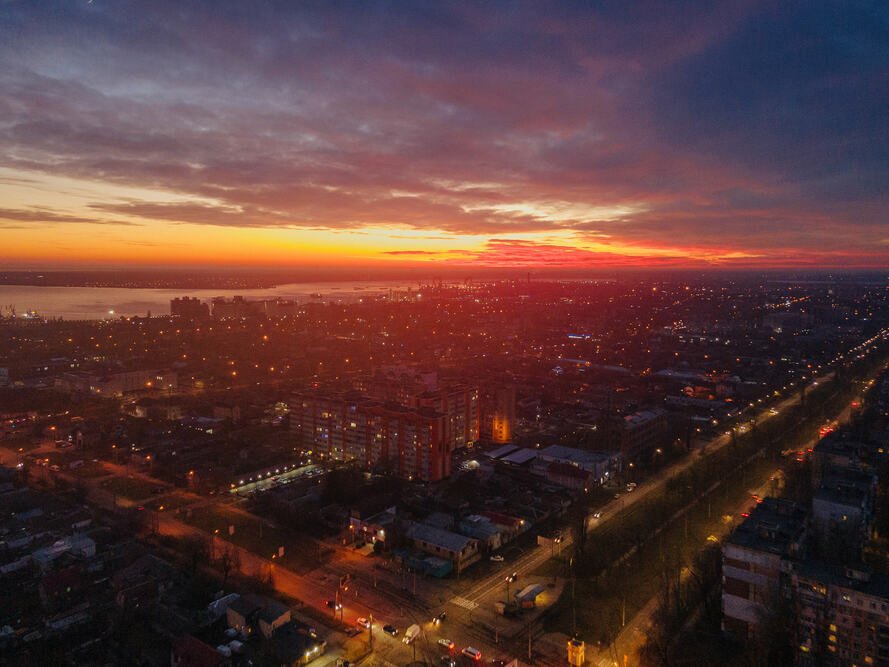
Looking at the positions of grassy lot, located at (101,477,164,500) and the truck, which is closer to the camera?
the truck

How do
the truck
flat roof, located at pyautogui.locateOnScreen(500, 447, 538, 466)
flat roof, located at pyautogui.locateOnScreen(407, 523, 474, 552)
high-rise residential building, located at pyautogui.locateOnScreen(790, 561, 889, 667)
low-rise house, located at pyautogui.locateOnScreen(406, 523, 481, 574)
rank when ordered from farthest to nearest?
1. flat roof, located at pyautogui.locateOnScreen(500, 447, 538, 466)
2. flat roof, located at pyautogui.locateOnScreen(407, 523, 474, 552)
3. low-rise house, located at pyautogui.locateOnScreen(406, 523, 481, 574)
4. the truck
5. high-rise residential building, located at pyautogui.locateOnScreen(790, 561, 889, 667)

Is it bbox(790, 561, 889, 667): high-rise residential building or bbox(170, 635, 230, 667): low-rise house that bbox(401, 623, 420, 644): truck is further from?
bbox(790, 561, 889, 667): high-rise residential building

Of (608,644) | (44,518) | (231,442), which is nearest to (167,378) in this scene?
(231,442)

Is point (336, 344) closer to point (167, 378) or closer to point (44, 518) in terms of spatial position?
point (167, 378)

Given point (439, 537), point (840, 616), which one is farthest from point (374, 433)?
point (840, 616)

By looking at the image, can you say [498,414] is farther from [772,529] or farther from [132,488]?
[132,488]

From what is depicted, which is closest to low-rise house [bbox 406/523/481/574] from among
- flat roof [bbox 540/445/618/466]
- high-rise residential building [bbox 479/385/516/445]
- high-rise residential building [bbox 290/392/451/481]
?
high-rise residential building [bbox 290/392/451/481]

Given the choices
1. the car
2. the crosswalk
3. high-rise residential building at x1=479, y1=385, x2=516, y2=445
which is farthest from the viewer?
high-rise residential building at x1=479, y1=385, x2=516, y2=445
